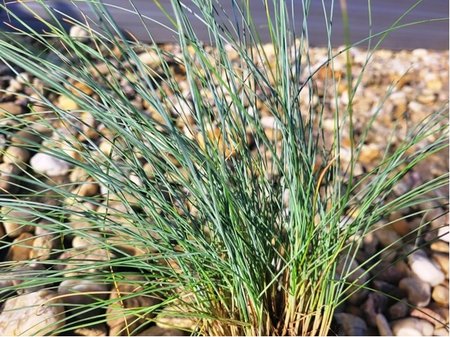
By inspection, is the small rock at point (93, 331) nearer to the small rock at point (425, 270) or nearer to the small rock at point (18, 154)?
the small rock at point (18, 154)

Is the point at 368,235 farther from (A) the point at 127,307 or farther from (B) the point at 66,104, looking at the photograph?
(B) the point at 66,104

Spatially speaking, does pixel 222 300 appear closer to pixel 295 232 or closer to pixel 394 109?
pixel 295 232

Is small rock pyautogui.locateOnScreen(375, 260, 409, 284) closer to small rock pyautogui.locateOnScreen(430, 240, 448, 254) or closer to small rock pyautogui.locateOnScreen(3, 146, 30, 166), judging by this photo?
small rock pyautogui.locateOnScreen(430, 240, 448, 254)

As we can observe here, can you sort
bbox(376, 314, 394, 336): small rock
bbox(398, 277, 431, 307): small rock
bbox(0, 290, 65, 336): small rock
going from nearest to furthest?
bbox(0, 290, 65, 336): small rock, bbox(376, 314, 394, 336): small rock, bbox(398, 277, 431, 307): small rock

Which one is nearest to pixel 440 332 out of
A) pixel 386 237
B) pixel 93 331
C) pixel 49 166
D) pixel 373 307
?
pixel 373 307

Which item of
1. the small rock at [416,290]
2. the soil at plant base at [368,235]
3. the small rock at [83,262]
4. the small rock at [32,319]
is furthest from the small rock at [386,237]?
the small rock at [32,319]

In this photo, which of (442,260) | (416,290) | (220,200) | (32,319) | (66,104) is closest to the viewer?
(220,200)

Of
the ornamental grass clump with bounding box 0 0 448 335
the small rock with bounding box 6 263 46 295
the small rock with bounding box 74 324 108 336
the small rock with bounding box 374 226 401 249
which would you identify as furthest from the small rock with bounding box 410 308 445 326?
the small rock with bounding box 6 263 46 295
